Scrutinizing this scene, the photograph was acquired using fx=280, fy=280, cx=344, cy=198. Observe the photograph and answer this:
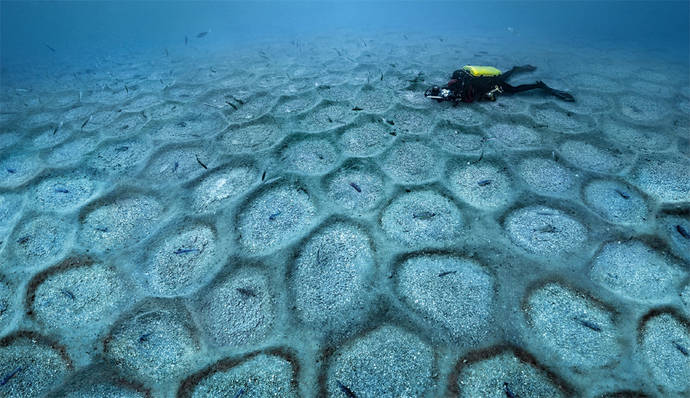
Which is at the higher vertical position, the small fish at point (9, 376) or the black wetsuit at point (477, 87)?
the black wetsuit at point (477, 87)

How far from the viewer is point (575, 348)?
1.94 m

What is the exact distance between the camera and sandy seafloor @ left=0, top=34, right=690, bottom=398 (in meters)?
1.91

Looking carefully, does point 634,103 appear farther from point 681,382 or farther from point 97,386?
point 97,386

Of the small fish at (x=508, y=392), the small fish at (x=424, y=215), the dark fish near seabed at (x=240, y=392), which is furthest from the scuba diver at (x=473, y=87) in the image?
the dark fish near seabed at (x=240, y=392)

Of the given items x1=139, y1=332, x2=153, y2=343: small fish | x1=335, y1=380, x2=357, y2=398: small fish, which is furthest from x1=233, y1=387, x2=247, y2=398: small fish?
x1=139, y1=332, x2=153, y2=343: small fish

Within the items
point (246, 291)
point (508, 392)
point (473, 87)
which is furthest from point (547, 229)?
point (473, 87)

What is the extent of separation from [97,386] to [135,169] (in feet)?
8.76

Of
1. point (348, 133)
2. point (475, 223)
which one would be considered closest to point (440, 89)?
point (348, 133)

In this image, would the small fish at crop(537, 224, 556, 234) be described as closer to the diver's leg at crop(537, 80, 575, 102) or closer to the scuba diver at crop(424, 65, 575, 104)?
the scuba diver at crop(424, 65, 575, 104)

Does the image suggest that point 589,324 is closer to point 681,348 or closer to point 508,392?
point 681,348

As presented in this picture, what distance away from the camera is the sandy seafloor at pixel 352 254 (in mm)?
1910

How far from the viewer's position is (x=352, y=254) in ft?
8.32

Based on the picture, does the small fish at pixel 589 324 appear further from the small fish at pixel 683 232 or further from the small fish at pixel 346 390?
the small fish at pixel 346 390

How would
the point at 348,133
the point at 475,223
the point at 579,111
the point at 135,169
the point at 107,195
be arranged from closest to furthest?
the point at 475,223, the point at 107,195, the point at 135,169, the point at 348,133, the point at 579,111
